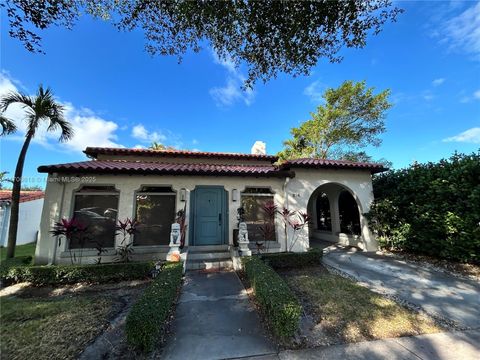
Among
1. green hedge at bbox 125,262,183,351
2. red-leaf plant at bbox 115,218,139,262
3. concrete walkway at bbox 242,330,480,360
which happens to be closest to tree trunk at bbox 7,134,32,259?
red-leaf plant at bbox 115,218,139,262

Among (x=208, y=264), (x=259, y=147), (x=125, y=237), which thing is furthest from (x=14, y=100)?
(x=259, y=147)

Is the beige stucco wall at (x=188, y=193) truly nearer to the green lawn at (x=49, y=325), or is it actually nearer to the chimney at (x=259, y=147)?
the green lawn at (x=49, y=325)

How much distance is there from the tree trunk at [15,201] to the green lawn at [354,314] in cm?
989

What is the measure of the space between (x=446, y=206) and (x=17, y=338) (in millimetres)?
11277

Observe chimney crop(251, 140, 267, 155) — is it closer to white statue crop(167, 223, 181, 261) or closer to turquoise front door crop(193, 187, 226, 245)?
turquoise front door crop(193, 187, 226, 245)

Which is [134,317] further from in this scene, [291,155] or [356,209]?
[291,155]

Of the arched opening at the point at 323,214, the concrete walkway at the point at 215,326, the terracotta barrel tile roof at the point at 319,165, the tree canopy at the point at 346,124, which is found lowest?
the concrete walkway at the point at 215,326

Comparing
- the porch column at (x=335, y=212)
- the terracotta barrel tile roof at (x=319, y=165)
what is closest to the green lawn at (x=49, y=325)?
the terracotta barrel tile roof at (x=319, y=165)

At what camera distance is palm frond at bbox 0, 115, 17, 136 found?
832cm

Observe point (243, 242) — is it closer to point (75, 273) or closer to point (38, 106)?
point (75, 273)

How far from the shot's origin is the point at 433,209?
24.6ft

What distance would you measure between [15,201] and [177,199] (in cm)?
580

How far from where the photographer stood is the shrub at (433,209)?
6520 mm

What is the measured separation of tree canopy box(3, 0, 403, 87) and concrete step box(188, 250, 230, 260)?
6526mm
